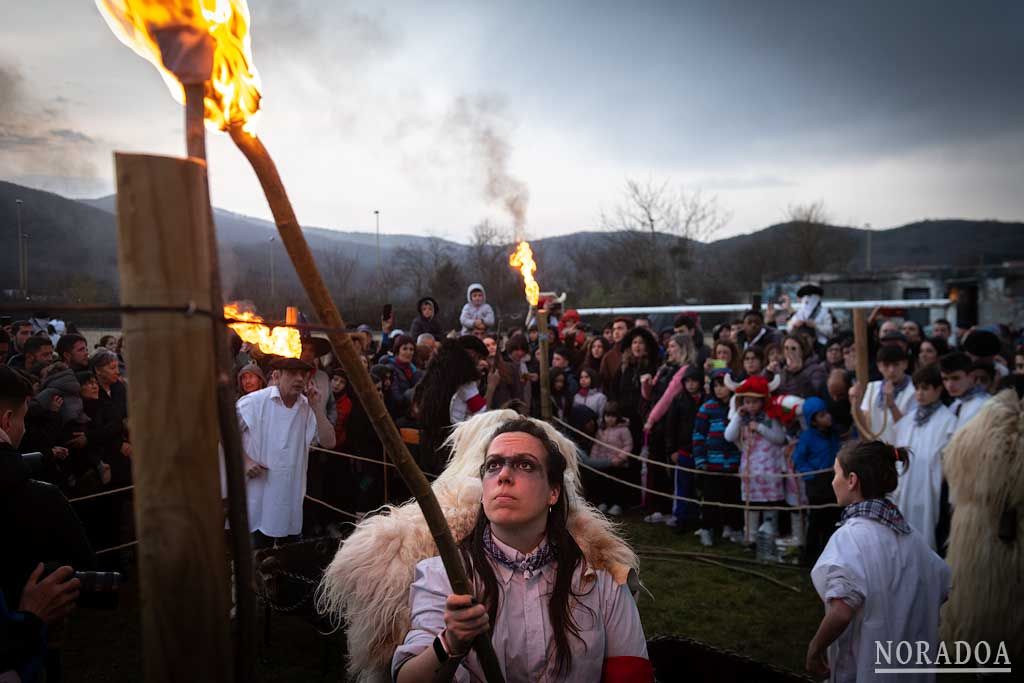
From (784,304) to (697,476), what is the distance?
6714 millimetres

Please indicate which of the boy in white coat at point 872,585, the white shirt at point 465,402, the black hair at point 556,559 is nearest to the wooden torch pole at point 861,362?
the boy in white coat at point 872,585

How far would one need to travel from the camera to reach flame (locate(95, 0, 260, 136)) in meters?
1.47

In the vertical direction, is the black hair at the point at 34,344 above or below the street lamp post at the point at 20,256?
below

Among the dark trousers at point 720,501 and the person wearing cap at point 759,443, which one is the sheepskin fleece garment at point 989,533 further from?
the dark trousers at point 720,501

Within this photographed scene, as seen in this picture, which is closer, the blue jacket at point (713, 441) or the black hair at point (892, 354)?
the black hair at point (892, 354)

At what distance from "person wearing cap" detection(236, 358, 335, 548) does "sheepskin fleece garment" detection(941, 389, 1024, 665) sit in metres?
4.55

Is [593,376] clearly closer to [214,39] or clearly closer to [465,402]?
[465,402]

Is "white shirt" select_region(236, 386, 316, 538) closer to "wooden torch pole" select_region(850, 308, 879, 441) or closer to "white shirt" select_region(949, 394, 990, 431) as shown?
"wooden torch pole" select_region(850, 308, 879, 441)

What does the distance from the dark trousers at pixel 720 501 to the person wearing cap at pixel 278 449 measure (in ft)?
14.4

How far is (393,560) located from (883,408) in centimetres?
488

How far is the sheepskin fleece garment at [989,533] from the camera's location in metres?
3.96

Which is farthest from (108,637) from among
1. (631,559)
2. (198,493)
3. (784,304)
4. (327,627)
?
(784,304)

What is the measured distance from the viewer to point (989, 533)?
159 inches

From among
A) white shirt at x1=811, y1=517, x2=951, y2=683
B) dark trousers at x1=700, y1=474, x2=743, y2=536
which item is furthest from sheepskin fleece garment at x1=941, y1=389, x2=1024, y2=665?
dark trousers at x1=700, y1=474, x2=743, y2=536
